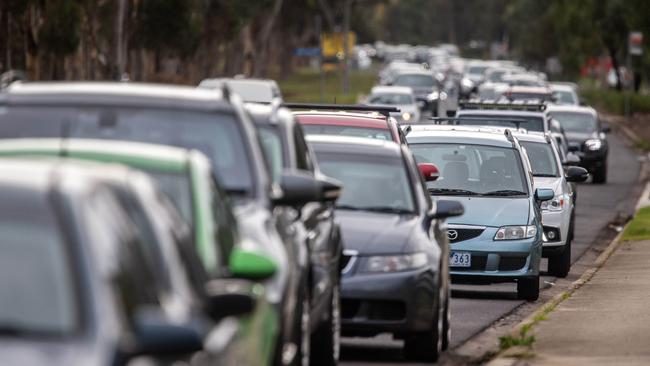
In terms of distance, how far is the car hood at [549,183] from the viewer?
908 inches

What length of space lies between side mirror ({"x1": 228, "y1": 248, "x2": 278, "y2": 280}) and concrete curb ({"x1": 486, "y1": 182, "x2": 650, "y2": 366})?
204 inches

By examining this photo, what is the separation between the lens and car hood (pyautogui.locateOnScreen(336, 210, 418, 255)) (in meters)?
13.0

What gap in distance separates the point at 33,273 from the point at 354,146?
28.3ft

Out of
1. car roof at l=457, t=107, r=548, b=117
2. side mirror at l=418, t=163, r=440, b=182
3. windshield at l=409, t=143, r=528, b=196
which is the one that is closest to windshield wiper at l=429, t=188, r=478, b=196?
windshield at l=409, t=143, r=528, b=196

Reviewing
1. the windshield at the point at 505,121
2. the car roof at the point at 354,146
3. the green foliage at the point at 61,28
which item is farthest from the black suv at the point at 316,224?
the green foliage at the point at 61,28

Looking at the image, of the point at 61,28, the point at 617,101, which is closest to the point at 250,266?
the point at 61,28

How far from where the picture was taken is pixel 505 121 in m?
29.3

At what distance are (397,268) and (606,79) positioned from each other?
94.8 m

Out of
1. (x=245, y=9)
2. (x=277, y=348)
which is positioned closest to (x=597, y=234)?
(x=277, y=348)

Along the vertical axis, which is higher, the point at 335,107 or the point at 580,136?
the point at 335,107

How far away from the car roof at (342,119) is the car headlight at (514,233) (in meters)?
1.59

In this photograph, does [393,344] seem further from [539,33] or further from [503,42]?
→ [503,42]

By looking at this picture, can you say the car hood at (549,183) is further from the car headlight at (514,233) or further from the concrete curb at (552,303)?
the car headlight at (514,233)

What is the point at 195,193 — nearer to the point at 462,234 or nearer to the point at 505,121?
the point at 462,234
